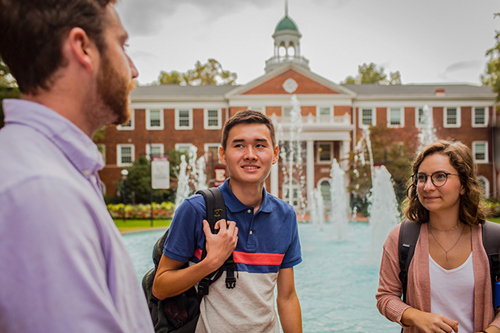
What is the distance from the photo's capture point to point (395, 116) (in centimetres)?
3388

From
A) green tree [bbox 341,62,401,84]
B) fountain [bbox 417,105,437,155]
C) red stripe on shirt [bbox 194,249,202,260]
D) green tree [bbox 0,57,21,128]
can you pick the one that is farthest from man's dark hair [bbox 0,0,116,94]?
green tree [bbox 341,62,401,84]

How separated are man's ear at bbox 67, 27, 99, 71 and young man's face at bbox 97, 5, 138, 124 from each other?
3cm

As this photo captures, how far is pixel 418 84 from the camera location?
125ft

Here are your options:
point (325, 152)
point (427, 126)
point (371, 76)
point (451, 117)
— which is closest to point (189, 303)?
point (325, 152)

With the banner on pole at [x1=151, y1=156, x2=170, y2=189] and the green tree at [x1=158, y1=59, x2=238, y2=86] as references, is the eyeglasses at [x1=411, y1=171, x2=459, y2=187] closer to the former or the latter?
the banner on pole at [x1=151, y1=156, x2=170, y2=189]

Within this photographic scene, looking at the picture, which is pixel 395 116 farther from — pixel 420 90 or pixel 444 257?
pixel 444 257

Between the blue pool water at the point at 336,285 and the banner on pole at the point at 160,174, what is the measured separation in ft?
12.6

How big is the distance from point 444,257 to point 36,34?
7.66 feet

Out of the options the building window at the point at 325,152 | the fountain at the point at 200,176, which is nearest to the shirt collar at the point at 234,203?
the fountain at the point at 200,176

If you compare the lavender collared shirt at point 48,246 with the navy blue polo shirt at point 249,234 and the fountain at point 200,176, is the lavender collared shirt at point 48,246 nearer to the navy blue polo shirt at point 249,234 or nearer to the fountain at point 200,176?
the navy blue polo shirt at point 249,234

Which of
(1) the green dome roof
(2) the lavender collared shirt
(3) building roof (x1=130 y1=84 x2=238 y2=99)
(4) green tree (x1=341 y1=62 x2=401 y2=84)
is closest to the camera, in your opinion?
(2) the lavender collared shirt

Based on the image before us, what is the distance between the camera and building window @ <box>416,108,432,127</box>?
33000mm

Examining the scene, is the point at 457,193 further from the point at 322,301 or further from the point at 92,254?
the point at 322,301

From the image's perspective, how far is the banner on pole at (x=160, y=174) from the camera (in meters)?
16.6
